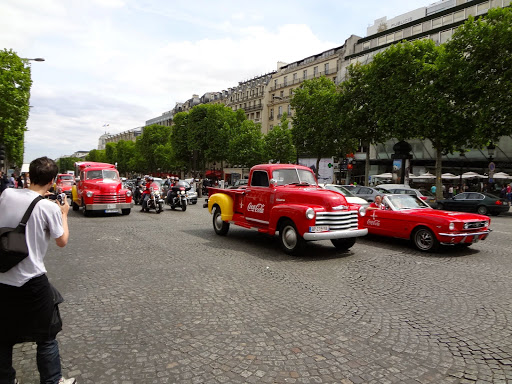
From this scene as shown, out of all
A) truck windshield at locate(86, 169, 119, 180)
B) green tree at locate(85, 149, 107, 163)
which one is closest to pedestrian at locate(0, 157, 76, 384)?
truck windshield at locate(86, 169, 119, 180)

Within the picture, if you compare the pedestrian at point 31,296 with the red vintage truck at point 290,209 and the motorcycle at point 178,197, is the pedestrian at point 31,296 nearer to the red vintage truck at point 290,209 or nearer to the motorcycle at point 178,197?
the red vintage truck at point 290,209

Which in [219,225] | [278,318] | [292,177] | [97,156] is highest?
[97,156]

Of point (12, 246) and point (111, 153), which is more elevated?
point (111, 153)

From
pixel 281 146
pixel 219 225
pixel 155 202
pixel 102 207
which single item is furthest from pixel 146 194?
pixel 281 146

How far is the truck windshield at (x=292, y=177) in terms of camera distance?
937 cm

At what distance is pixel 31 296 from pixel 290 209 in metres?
6.09

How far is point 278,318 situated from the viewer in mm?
4414

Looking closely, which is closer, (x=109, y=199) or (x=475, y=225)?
(x=475, y=225)

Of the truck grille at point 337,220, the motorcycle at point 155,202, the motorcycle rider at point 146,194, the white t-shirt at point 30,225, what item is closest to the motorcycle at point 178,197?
the motorcycle at point 155,202

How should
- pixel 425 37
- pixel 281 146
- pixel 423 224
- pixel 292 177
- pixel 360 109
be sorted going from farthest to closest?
pixel 281 146, pixel 425 37, pixel 360 109, pixel 292 177, pixel 423 224

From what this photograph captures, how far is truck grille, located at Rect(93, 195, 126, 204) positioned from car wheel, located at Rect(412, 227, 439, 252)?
38.1ft

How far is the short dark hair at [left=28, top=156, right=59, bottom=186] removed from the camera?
8.87 feet

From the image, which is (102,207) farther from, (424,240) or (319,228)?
(424,240)

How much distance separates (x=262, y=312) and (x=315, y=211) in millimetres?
3610
